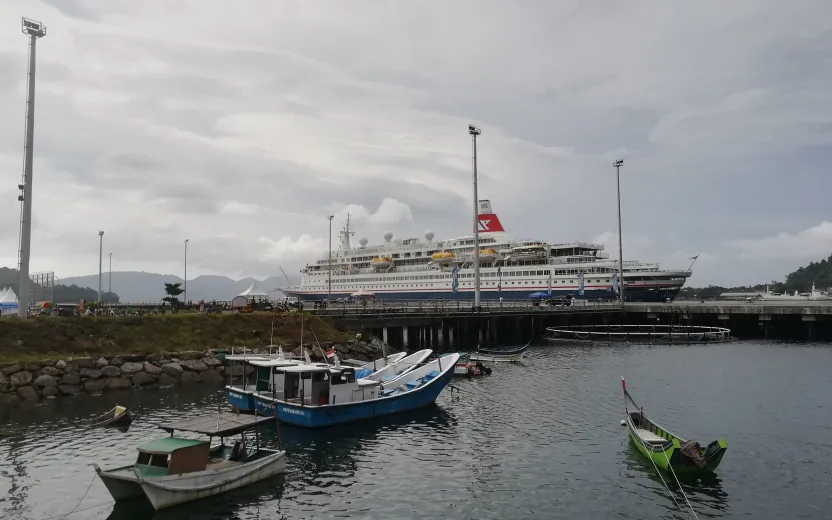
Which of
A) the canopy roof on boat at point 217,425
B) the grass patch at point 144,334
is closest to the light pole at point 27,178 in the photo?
the grass patch at point 144,334

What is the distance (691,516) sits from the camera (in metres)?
15.5

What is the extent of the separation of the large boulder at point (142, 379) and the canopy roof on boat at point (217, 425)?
1756 centimetres

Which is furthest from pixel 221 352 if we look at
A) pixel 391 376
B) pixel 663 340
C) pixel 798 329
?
pixel 798 329

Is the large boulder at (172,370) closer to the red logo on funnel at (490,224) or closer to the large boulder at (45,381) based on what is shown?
the large boulder at (45,381)

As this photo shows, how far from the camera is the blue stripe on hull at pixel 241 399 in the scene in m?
26.9

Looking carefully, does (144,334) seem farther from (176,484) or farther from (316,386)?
(176,484)

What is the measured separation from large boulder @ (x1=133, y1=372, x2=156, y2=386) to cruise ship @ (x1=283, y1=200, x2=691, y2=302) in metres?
50.6

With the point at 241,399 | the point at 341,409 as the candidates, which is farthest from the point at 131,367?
the point at 341,409

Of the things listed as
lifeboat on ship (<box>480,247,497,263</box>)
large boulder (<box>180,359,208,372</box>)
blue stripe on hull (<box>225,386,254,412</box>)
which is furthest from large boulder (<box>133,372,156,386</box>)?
lifeboat on ship (<box>480,247,497,263</box>)

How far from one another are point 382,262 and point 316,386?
100m

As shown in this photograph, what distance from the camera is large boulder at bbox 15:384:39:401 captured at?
3008 cm

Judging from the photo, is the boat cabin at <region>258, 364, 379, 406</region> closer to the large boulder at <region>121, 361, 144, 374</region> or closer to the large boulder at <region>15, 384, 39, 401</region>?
the large boulder at <region>121, 361, 144, 374</region>

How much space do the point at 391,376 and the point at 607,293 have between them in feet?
237

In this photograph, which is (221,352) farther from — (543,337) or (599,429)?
(543,337)
